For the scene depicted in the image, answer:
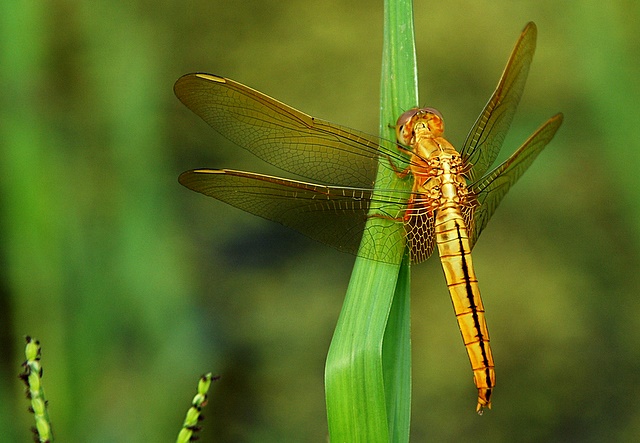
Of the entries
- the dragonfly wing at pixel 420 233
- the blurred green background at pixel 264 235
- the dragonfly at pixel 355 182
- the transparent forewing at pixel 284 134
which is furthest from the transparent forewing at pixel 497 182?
the blurred green background at pixel 264 235

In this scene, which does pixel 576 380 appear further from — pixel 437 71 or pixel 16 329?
pixel 16 329

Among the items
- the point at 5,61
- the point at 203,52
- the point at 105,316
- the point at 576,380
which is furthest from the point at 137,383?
the point at 576,380

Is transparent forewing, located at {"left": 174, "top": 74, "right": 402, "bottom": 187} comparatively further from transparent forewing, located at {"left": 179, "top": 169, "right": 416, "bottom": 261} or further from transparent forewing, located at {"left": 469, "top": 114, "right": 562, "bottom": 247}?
transparent forewing, located at {"left": 469, "top": 114, "right": 562, "bottom": 247}

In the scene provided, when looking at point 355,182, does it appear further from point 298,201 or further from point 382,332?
point 382,332

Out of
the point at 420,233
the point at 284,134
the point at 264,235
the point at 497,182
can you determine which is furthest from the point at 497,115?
the point at 264,235

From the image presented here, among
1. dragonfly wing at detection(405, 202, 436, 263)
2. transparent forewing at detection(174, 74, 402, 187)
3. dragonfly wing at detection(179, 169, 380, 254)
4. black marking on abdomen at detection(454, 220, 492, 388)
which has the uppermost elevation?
transparent forewing at detection(174, 74, 402, 187)

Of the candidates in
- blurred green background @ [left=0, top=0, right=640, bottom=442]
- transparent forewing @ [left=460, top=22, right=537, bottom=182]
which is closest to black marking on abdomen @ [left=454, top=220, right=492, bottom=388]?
transparent forewing @ [left=460, top=22, right=537, bottom=182]
